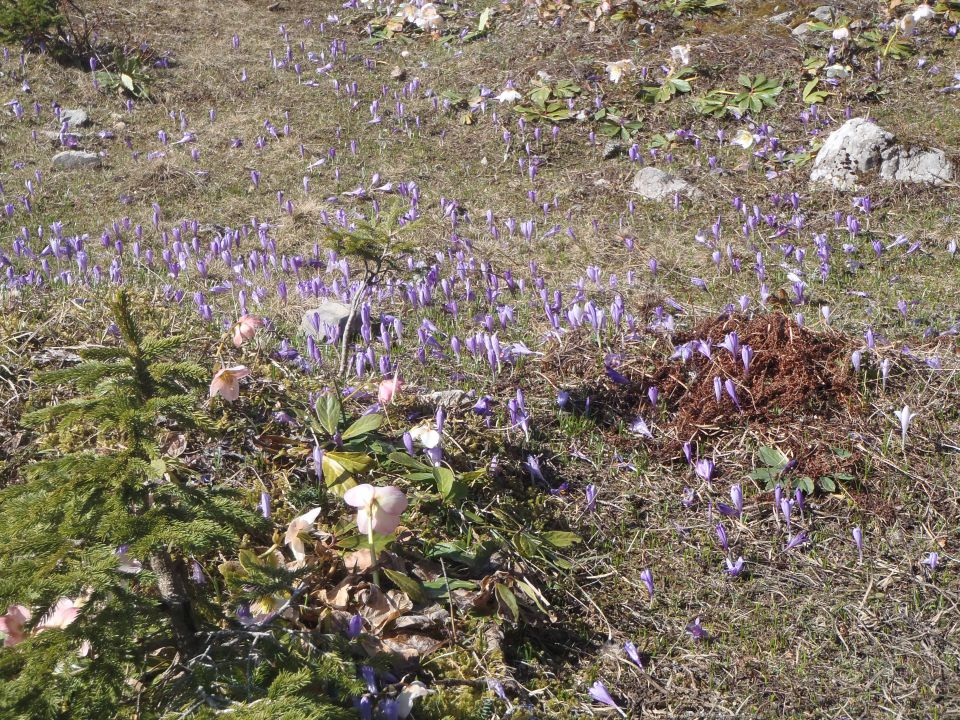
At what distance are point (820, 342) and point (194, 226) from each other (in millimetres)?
5057

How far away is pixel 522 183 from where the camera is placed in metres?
8.11

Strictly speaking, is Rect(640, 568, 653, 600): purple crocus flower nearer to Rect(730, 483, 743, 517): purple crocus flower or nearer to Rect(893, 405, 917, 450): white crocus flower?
Rect(730, 483, 743, 517): purple crocus flower

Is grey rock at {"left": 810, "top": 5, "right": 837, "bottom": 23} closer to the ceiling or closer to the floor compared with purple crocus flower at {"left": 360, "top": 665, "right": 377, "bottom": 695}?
closer to the ceiling

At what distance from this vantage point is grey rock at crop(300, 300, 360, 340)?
15.1 ft

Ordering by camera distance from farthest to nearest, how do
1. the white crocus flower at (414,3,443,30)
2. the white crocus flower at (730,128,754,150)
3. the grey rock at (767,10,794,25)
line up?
the white crocus flower at (414,3,443,30) < the grey rock at (767,10,794,25) < the white crocus flower at (730,128,754,150)

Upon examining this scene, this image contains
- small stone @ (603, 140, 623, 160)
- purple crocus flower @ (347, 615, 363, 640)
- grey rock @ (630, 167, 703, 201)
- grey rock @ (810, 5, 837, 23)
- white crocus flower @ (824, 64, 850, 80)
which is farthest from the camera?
grey rock @ (810, 5, 837, 23)

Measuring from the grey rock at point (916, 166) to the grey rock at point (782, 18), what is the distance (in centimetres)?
375

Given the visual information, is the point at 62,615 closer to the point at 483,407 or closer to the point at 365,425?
the point at 365,425

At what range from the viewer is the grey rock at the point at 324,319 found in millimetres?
4594

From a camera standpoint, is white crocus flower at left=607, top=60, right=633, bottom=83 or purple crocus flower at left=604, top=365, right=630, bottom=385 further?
white crocus flower at left=607, top=60, right=633, bottom=83

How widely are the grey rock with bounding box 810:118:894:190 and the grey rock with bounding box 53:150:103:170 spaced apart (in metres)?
7.42

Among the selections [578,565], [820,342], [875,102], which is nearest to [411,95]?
[875,102]

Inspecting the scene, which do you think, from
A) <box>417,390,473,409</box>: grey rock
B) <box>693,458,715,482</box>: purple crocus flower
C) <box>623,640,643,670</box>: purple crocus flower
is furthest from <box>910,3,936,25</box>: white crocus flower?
<box>623,640,643,670</box>: purple crocus flower

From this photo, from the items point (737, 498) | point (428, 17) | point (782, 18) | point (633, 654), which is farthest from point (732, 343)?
point (428, 17)
